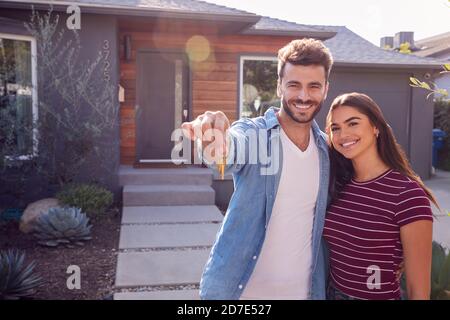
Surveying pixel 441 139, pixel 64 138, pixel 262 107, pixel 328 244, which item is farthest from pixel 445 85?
pixel 328 244

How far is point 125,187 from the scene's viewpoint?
8.07m

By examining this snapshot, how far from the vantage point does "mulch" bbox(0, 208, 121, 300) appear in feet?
14.4

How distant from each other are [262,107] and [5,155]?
219 inches

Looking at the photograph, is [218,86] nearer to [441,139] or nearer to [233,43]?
[233,43]

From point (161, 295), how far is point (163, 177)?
4.36 meters

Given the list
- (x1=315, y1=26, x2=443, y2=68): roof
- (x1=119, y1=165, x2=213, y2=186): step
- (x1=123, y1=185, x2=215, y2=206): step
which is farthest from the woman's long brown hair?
(x1=315, y1=26, x2=443, y2=68): roof

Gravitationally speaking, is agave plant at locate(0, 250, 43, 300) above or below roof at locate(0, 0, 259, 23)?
below

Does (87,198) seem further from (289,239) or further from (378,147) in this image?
(378,147)

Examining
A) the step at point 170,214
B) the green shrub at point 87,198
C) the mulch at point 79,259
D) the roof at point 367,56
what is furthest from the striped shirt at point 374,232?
the roof at point 367,56

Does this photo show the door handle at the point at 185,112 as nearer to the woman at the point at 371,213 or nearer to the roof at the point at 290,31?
the roof at the point at 290,31

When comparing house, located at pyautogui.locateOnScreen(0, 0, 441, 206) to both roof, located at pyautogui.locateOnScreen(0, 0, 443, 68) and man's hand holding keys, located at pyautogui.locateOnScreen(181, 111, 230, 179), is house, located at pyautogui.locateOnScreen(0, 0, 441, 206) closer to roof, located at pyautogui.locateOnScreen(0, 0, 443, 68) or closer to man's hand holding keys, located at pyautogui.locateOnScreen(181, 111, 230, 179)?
roof, located at pyautogui.locateOnScreen(0, 0, 443, 68)

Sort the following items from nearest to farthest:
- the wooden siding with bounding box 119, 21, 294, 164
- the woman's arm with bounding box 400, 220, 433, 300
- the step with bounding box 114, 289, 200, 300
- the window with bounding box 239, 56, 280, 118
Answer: the woman's arm with bounding box 400, 220, 433, 300
the step with bounding box 114, 289, 200, 300
the wooden siding with bounding box 119, 21, 294, 164
the window with bounding box 239, 56, 280, 118

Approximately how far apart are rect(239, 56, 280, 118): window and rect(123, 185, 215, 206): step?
2641 mm

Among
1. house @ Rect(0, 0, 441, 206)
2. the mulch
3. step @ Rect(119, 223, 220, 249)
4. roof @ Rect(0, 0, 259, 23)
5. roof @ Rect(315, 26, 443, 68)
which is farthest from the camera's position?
roof @ Rect(315, 26, 443, 68)
